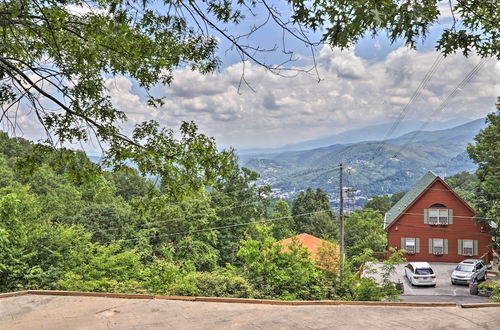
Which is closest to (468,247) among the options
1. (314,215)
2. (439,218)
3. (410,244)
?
(439,218)

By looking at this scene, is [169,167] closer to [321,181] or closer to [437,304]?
[437,304]

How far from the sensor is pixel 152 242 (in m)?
26.1

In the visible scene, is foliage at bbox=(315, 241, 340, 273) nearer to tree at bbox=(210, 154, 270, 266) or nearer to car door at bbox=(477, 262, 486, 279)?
car door at bbox=(477, 262, 486, 279)

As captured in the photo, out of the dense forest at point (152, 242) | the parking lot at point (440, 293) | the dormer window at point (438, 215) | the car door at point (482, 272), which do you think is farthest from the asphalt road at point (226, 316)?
the dormer window at point (438, 215)

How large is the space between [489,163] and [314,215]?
24.9 metres

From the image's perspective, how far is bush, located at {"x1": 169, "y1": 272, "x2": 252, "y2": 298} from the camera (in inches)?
343

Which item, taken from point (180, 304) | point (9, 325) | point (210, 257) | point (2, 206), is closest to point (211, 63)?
point (180, 304)

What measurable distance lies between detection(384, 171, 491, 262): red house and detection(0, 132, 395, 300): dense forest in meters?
4.99

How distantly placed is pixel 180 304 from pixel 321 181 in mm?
105333

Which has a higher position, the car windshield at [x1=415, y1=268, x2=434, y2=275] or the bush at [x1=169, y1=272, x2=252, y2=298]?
the bush at [x1=169, y1=272, x2=252, y2=298]

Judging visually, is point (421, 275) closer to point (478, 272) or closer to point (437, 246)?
point (478, 272)

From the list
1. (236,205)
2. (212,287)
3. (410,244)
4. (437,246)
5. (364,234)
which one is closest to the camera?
(212,287)

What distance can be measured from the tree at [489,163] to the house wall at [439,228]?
3.32 m

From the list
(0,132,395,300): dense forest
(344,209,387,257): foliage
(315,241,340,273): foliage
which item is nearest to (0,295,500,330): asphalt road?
(0,132,395,300): dense forest
